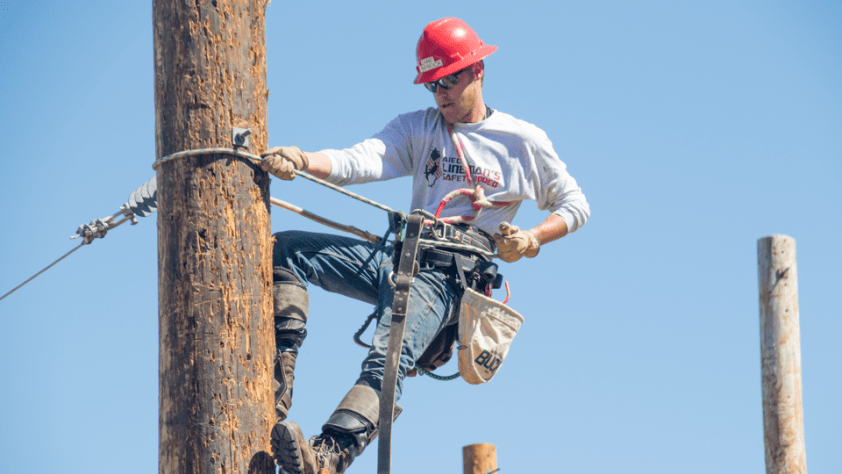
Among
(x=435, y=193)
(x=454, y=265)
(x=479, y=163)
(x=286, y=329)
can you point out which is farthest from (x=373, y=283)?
(x=479, y=163)

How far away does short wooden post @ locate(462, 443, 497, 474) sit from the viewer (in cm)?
620

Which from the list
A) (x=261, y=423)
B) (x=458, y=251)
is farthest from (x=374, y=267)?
(x=261, y=423)

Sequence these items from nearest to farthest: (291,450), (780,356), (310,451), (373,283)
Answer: (291,450), (310,451), (373,283), (780,356)

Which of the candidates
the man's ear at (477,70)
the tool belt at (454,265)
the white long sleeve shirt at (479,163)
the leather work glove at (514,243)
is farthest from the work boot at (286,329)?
the man's ear at (477,70)

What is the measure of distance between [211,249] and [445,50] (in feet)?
7.07

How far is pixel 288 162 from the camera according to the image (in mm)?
5152

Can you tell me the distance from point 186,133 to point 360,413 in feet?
5.22

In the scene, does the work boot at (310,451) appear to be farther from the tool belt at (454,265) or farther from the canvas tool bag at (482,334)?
the tool belt at (454,265)

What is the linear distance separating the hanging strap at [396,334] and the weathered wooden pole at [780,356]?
248 centimetres

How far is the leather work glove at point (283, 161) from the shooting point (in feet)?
16.5

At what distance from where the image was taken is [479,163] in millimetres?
6105

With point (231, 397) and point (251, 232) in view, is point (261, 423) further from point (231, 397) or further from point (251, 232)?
point (251, 232)

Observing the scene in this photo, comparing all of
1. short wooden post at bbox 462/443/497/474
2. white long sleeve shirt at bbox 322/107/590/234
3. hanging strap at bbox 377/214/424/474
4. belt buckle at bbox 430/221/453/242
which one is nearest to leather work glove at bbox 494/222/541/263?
white long sleeve shirt at bbox 322/107/590/234

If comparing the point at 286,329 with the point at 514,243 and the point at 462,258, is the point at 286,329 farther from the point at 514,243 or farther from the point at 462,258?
the point at 514,243
